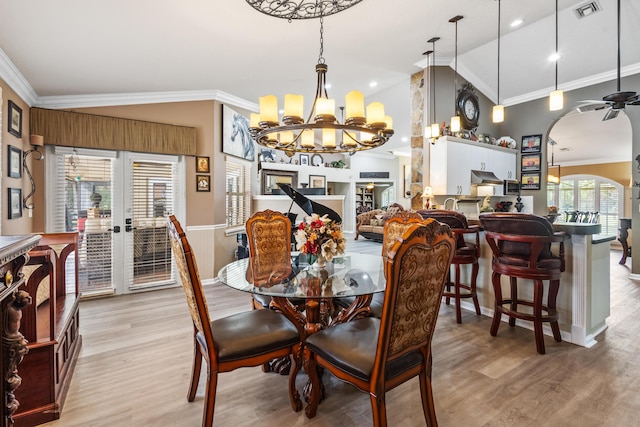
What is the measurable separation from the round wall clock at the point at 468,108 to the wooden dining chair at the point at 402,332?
5.26m

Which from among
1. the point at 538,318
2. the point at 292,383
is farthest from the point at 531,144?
the point at 292,383

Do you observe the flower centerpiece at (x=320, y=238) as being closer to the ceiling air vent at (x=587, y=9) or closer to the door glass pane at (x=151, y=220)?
the door glass pane at (x=151, y=220)

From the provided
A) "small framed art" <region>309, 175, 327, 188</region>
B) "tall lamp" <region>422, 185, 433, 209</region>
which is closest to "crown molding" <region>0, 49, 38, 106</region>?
"tall lamp" <region>422, 185, 433, 209</region>

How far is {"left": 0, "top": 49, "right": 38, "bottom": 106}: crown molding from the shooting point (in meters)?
2.74

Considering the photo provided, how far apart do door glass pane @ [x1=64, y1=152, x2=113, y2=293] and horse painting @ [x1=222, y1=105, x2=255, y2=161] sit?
1594mm

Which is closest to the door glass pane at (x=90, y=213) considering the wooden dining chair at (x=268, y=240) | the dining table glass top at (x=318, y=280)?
the wooden dining chair at (x=268, y=240)

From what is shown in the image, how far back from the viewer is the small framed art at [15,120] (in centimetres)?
298

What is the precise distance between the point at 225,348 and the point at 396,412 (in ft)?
3.56

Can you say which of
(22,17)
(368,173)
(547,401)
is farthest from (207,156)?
(368,173)

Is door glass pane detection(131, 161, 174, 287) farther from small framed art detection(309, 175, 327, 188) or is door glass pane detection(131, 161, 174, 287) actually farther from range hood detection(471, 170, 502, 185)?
small framed art detection(309, 175, 327, 188)

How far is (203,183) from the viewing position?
4668 mm

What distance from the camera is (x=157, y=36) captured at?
293cm

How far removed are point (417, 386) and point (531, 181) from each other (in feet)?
20.2

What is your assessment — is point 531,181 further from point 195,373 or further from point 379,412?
point 195,373
